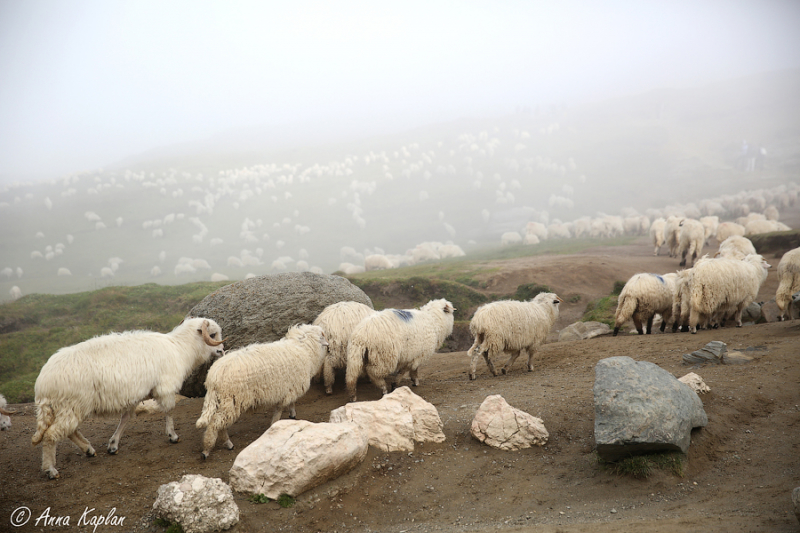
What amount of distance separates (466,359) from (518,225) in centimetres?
7014

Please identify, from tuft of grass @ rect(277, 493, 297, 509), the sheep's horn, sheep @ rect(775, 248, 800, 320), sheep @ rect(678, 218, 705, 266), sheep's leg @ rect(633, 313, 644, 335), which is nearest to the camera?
tuft of grass @ rect(277, 493, 297, 509)

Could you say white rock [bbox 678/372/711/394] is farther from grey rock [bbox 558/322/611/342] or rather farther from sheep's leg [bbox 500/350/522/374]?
grey rock [bbox 558/322/611/342]

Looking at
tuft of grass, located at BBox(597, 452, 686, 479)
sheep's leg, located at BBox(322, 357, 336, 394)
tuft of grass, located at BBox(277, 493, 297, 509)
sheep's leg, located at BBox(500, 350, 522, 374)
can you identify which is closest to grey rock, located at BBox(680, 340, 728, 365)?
sheep's leg, located at BBox(500, 350, 522, 374)

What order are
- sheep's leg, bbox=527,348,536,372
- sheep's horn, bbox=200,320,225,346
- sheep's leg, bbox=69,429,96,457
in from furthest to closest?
sheep's leg, bbox=527,348,536,372
sheep's horn, bbox=200,320,225,346
sheep's leg, bbox=69,429,96,457

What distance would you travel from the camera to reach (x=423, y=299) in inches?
885

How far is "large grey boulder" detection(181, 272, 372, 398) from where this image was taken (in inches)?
431

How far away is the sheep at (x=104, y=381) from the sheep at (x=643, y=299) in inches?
453

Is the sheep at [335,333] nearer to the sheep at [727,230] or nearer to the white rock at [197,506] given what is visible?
the white rock at [197,506]

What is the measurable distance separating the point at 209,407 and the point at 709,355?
33.1 ft

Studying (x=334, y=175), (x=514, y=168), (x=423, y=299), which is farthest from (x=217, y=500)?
(x=514, y=168)

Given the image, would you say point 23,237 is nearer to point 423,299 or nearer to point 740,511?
point 423,299

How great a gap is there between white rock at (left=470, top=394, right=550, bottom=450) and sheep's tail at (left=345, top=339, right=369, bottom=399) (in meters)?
3.10

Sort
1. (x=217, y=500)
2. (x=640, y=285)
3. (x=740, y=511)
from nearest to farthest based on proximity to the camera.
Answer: (x=740, y=511)
(x=217, y=500)
(x=640, y=285)

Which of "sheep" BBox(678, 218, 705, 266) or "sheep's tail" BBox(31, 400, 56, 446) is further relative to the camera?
"sheep" BBox(678, 218, 705, 266)
